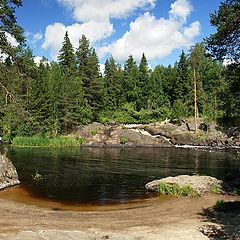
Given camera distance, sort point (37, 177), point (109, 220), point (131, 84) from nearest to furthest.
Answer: point (109, 220)
point (37, 177)
point (131, 84)

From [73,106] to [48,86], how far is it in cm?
630

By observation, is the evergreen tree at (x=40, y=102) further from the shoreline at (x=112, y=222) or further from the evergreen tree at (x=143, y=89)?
the shoreline at (x=112, y=222)

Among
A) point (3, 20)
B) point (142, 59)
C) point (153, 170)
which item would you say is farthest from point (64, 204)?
point (142, 59)

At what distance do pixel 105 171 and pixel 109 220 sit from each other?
1873cm

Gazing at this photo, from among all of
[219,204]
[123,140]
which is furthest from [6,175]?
[123,140]

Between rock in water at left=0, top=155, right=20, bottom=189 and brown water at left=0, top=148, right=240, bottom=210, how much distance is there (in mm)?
714

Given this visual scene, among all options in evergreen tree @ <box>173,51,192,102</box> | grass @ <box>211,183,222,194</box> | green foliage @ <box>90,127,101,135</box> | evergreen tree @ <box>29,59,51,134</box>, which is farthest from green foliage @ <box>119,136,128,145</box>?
grass @ <box>211,183,222,194</box>

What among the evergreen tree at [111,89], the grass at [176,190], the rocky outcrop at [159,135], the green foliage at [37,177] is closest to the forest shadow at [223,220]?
the grass at [176,190]

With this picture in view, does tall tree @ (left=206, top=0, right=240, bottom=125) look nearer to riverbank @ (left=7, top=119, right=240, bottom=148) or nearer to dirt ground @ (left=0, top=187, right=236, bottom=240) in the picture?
dirt ground @ (left=0, top=187, right=236, bottom=240)

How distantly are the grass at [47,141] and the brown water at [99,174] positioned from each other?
1221 centimetres

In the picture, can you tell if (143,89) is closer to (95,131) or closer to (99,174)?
(95,131)

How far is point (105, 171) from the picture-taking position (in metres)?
37.0

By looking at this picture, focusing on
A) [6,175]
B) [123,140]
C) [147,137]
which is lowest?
[6,175]

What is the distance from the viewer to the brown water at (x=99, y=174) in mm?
24792
